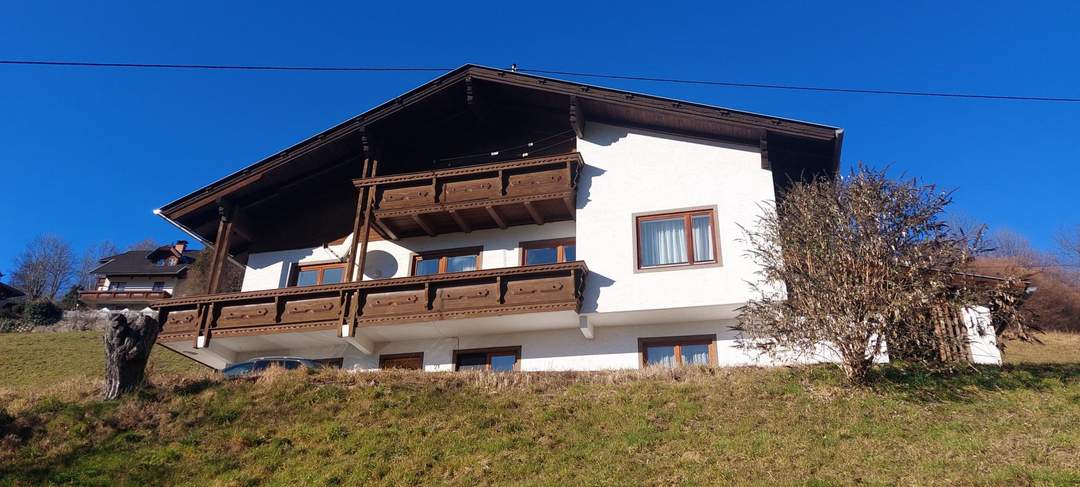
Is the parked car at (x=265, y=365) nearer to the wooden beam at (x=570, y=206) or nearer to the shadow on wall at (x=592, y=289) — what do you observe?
the shadow on wall at (x=592, y=289)

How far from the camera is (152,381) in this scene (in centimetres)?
1513

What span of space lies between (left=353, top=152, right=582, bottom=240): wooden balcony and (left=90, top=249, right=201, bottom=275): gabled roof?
48.0 meters

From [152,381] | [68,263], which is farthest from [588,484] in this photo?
[68,263]

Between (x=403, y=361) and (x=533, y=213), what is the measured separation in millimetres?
5152

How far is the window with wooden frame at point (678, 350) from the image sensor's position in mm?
18516

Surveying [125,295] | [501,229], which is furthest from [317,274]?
[125,295]

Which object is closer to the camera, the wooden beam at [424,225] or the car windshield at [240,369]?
the car windshield at [240,369]

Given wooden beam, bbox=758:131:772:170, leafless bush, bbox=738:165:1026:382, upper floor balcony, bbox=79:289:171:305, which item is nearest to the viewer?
leafless bush, bbox=738:165:1026:382

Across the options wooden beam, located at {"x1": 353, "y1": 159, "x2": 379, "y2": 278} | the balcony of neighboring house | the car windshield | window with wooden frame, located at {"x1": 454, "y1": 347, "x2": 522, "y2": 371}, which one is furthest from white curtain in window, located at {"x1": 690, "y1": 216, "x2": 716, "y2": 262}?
the balcony of neighboring house

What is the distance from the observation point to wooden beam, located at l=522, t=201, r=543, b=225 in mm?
20266

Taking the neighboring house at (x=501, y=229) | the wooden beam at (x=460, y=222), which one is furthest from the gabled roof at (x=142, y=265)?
the wooden beam at (x=460, y=222)

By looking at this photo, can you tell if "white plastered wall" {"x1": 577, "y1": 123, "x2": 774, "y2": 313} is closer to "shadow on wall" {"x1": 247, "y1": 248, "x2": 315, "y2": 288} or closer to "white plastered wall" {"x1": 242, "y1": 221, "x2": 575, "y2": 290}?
"white plastered wall" {"x1": 242, "y1": 221, "x2": 575, "y2": 290}

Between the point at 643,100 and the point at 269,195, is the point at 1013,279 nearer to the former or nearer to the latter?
the point at 643,100

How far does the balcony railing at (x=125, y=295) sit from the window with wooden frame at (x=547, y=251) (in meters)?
48.5
